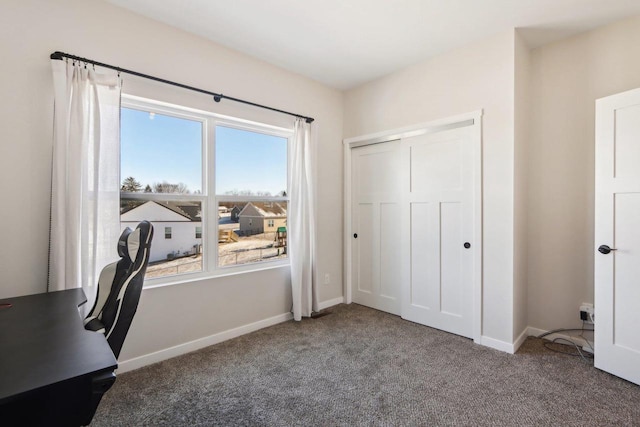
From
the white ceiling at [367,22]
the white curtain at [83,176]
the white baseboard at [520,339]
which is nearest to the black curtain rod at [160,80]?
the white curtain at [83,176]

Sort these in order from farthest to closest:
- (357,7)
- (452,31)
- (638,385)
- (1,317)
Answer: (452,31) → (357,7) → (638,385) → (1,317)

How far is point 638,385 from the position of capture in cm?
208

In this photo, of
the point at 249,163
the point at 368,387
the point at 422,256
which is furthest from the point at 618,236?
the point at 249,163

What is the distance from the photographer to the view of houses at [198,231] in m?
2.57

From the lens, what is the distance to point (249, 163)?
10.5 feet

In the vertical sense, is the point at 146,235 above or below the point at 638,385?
above

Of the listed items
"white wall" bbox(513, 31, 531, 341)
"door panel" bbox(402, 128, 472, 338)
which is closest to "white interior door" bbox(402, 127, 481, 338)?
"door panel" bbox(402, 128, 472, 338)

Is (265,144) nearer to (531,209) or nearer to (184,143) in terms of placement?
(184,143)

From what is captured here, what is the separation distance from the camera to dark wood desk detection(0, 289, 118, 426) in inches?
32.2

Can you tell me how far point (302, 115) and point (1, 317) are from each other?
114 inches

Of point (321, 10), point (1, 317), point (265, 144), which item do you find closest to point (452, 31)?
point (321, 10)

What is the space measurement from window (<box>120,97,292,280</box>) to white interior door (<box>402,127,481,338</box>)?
4.63ft

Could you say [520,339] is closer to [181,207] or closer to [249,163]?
[249,163]

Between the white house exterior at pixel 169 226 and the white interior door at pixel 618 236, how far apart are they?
3.25 m
